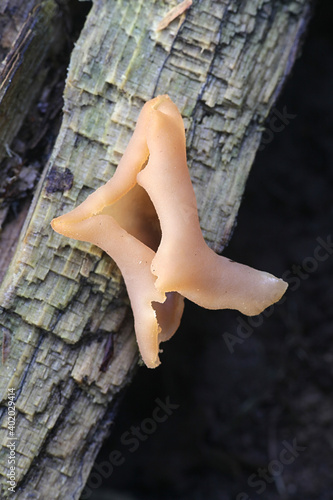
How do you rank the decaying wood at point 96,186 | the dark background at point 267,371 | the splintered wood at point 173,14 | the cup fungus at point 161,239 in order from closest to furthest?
the cup fungus at point 161,239
the decaying wood at point 96,186
the splintered wood at point 173,14
the dark background at point 267,371

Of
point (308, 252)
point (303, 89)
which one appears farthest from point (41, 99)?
point (308, 252)

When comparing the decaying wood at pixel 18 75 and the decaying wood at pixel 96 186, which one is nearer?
the decaying wood at pixel 96 186

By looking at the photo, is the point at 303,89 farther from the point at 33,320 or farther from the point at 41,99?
the point at 33,320

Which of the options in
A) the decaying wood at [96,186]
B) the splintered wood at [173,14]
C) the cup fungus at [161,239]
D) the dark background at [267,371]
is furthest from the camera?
the dark background at [267,371]

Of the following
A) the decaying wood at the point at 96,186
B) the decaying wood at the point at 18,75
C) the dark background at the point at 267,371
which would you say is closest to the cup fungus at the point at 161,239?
the decaying wood at the point at 96,186

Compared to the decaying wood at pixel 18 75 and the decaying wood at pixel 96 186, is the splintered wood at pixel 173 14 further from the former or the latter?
the decaying wood at pixel 18 75
